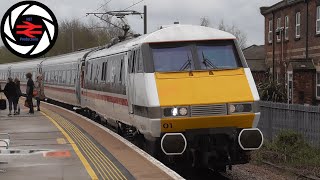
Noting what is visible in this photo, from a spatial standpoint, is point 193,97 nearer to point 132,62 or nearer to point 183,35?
point 183,35

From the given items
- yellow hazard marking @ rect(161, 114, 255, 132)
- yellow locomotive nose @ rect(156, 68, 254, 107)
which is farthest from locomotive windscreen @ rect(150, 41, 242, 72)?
yellow hazard marking @ rect(161, 114, 255, 132)

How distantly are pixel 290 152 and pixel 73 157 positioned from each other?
854 centimetres

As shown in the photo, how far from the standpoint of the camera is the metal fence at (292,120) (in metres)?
17.1

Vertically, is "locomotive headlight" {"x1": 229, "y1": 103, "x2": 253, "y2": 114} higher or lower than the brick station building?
lower

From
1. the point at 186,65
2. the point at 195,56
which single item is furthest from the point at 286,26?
the point at 186,65

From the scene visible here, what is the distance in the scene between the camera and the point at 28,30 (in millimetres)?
9859

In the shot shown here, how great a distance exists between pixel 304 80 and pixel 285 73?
3613 mm

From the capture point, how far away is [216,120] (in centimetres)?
1013

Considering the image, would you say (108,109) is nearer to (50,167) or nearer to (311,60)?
(50,167)

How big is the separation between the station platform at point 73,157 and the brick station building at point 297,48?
1510 centimetres

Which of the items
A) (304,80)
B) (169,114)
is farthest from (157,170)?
(304,80)

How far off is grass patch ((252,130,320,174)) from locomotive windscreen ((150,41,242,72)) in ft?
18.9

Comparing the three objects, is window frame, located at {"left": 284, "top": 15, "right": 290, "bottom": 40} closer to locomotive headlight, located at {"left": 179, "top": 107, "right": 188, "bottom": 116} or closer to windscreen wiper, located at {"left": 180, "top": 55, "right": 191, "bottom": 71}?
windscreen wiper, located at {"left": 180, "top": 55, "right": 191, "bottom": 71}

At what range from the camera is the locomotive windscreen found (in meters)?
10.8
